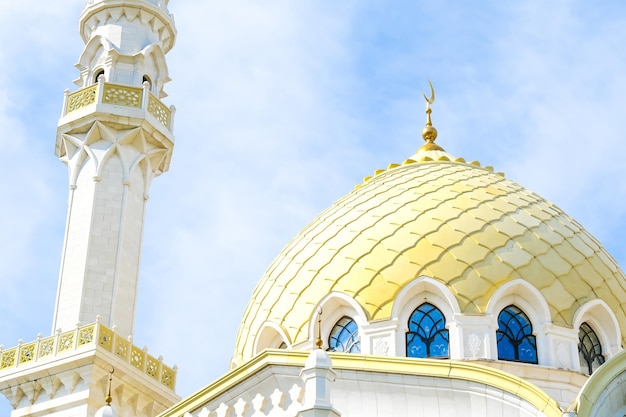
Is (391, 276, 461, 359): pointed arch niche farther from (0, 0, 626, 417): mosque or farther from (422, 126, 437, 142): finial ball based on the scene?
(422, 126, 437, 142): finial ball

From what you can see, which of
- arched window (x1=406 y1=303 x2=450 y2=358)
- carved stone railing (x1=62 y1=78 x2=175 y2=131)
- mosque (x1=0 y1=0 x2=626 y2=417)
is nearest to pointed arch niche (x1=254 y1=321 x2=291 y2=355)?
mosque (x1=0 y1=0 x2=626 y2=417)

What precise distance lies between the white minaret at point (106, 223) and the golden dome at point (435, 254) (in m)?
1.82

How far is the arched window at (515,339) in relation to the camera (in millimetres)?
13812

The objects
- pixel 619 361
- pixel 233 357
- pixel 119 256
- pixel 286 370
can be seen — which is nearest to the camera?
pixel 619 361

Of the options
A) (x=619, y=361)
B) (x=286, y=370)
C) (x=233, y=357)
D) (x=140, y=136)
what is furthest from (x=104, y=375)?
(x=619, y=361)

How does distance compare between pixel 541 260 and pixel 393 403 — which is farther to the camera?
pixel 541 260

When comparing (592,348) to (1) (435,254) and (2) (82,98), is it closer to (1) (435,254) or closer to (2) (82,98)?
(1) (435,254)

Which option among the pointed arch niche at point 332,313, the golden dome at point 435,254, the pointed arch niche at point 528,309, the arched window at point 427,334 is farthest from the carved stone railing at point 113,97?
the pointed arch niche at point 528,309

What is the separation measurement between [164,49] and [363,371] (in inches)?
400

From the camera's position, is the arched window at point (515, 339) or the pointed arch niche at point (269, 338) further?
the pointed arch niche at point (269, 338)

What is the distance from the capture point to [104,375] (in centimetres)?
1608

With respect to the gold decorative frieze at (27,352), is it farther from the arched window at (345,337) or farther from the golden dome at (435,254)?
the arched window at (345,337)

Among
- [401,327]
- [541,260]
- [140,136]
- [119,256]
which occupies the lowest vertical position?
[401,327]

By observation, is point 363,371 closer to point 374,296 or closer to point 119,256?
point 374,296
